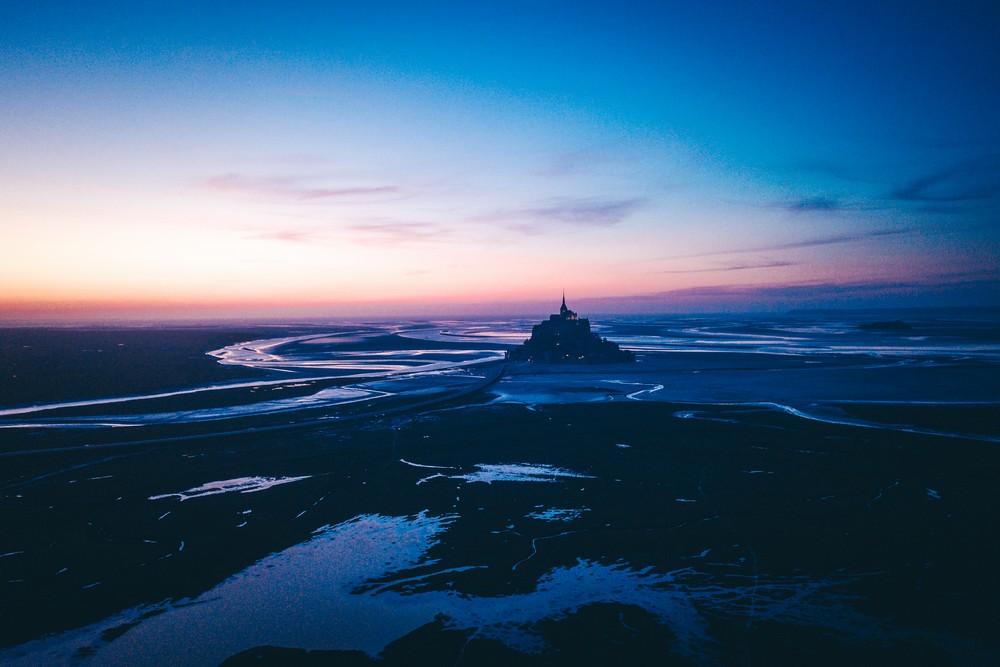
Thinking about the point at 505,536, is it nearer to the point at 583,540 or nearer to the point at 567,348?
the point at 583,540

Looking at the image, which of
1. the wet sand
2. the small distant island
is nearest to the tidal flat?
the wet sand

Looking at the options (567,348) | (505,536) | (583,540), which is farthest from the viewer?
(567,348)

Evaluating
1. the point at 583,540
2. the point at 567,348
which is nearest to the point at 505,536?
the point at 583,540

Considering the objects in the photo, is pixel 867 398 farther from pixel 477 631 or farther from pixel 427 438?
pixel 477 631

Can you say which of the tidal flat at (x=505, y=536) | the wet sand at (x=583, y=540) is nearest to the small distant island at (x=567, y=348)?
the tidal flat at (x=505, y=536)

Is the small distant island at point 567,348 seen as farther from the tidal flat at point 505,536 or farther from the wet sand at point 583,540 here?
the wet sand at point 583,540

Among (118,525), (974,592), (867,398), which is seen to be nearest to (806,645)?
(974,592)

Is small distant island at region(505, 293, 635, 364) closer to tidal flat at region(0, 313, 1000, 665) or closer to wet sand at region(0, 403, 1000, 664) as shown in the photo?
tidal flat at region(0, 313, 1000, 665)
